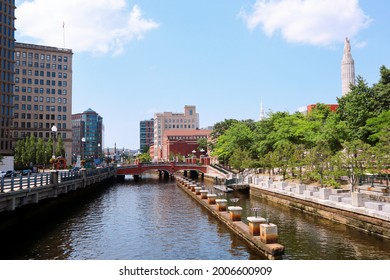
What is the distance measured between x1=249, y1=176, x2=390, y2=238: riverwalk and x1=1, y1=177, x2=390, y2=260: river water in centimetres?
82

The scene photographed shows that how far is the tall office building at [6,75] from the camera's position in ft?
296

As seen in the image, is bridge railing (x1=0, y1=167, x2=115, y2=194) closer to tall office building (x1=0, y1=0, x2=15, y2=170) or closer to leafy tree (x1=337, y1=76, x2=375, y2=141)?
leafy tree (x1=337, y1=76, x2=375, y2=141)

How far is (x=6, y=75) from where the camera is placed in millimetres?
91250

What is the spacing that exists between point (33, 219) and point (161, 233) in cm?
1355

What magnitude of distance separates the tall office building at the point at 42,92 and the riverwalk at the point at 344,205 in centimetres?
9553

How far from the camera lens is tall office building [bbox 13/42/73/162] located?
119188mm

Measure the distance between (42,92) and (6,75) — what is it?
3211 cm

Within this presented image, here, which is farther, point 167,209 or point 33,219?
point 167,209

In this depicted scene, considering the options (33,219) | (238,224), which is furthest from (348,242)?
(33,219)

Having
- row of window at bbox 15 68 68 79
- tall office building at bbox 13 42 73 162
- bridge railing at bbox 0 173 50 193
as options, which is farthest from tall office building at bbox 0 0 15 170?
bridge railing at bbox 0 173 50 193

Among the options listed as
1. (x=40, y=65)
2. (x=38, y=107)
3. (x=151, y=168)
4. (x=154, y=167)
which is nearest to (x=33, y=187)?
(x=151, y=168)

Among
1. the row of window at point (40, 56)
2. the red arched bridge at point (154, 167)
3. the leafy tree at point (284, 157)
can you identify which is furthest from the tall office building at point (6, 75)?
the leafy tree at point (284, 157)
